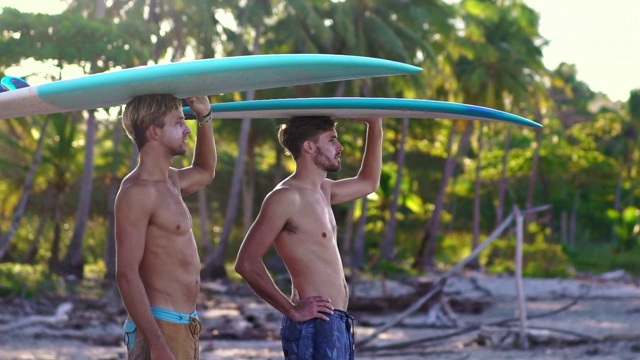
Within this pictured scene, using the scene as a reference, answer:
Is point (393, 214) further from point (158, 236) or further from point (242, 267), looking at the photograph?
point (158, 236)

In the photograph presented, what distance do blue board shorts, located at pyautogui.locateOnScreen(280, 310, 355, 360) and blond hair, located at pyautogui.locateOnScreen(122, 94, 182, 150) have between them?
894mm

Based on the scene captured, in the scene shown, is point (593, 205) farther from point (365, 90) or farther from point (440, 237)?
point (365, 90)

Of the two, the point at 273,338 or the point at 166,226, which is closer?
the point at 166,226

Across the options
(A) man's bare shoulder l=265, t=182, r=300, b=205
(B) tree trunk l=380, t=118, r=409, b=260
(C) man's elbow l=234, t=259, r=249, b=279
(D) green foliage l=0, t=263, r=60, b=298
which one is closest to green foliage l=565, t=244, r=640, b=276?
(B) tree trunk l=380, t=118, r=409, b=260

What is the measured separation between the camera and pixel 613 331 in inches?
623

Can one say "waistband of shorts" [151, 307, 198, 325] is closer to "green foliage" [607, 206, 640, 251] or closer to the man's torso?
the man's torso

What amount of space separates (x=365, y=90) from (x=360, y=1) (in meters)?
2.17

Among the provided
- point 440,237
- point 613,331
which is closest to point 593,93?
point 440,237

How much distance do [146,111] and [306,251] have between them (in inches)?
33.6

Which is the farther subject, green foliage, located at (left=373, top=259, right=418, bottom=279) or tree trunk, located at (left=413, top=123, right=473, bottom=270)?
tree trunk, located at (left=413, top=123, right=473, bottom=270)

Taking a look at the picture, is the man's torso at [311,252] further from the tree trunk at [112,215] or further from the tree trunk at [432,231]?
the tree trunk at [432,231]

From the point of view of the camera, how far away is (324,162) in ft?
13.4

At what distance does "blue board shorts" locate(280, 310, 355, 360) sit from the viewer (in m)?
3.98

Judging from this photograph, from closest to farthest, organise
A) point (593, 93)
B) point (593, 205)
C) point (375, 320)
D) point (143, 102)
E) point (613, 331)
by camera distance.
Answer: point (143, 102), point (613, 331), point (375, 320), point (593, 205), point (593, 93)
